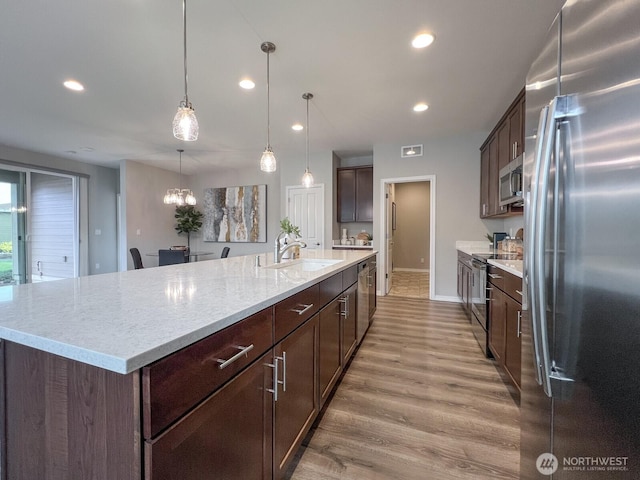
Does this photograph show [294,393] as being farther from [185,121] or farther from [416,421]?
[185,121]

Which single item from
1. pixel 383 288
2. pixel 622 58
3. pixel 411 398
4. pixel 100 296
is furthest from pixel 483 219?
pixel 100 296

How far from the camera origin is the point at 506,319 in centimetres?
203

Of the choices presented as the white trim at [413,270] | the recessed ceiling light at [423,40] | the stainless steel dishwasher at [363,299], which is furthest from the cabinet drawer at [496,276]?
the white trim at [413,270]

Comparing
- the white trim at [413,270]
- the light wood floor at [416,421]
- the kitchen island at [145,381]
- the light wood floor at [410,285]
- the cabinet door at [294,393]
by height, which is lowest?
the light wood floor at [416,421]

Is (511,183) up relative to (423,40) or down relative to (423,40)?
down

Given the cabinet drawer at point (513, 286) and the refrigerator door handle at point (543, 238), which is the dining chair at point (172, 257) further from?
the refrigerator door handle at point (543, 238)

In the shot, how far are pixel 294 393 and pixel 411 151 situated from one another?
14.7 feet

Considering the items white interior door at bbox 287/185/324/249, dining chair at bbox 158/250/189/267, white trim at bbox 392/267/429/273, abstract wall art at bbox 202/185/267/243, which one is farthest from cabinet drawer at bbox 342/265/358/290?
white trim at bbox 392/267/429/273

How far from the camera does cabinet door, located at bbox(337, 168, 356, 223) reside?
5535 millimetres

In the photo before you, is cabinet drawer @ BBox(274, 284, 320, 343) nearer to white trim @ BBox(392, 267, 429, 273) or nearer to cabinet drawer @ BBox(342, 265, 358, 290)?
cabinet drawer @ BBox(342, 265, 358, 290)

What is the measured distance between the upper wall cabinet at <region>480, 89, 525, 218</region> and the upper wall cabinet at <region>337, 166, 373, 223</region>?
6.33ft

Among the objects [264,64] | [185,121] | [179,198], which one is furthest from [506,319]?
[179,198]

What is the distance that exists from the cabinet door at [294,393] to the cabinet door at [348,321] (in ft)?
1.85

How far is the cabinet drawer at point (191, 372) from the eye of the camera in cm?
61
